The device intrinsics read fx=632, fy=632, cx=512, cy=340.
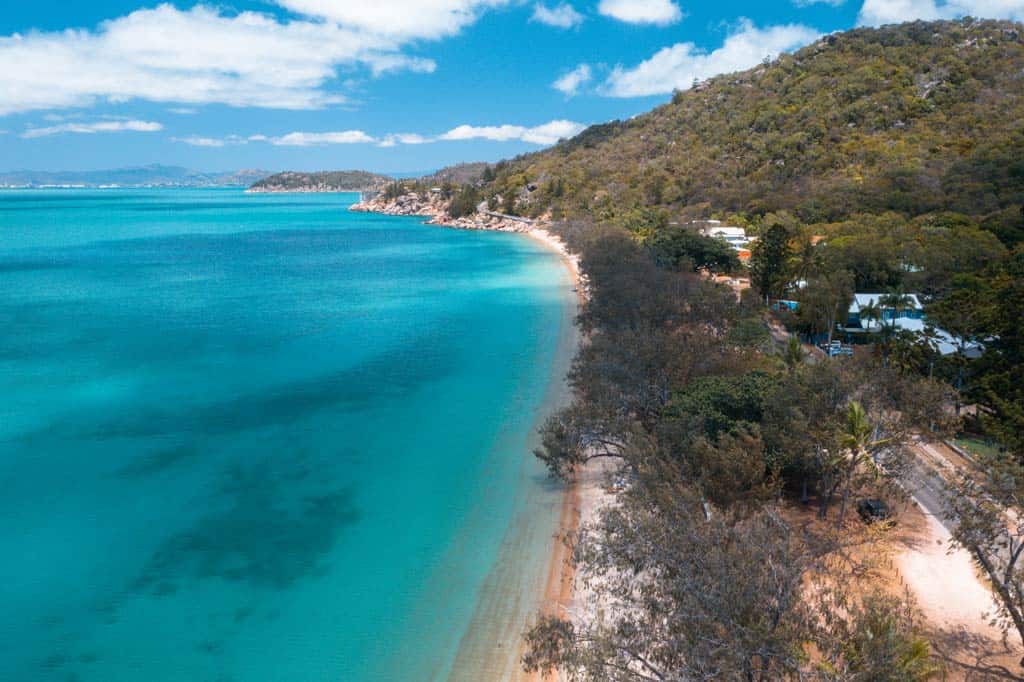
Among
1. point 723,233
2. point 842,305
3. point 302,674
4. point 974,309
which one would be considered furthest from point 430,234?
point 302,674

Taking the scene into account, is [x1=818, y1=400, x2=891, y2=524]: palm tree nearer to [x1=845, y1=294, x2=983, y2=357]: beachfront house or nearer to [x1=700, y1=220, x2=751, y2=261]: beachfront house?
[x1=845, y1=294, x2=983, y2=357]: beachfront house

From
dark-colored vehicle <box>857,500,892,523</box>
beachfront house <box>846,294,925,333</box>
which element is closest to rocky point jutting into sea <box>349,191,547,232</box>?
beachfront house <box>846,294,925,333</box>

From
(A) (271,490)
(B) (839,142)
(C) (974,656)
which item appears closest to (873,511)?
(C) (974,656)

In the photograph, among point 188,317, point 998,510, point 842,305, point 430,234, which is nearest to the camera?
point 998,510

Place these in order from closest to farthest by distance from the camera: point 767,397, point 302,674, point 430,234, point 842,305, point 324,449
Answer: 1. point 302,674
2. point 767,397
3. point 324,449
4. point 842,305
5. point 430,234

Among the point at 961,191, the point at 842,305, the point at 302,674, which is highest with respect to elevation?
the point at 961,191

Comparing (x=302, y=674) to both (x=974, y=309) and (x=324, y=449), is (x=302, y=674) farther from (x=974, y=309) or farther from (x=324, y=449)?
(x=974, y=309)

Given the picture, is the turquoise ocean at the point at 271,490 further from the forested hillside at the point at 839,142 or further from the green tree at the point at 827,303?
the forested hillside at the point at 839,142
